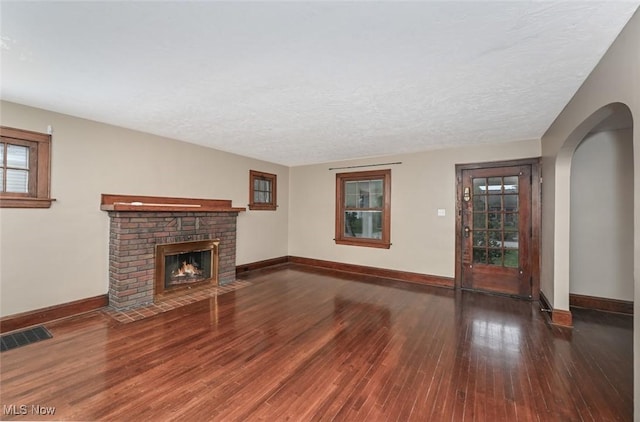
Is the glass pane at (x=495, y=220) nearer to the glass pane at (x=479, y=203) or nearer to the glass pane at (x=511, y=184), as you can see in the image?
the glass pane at (x=479, y=203)

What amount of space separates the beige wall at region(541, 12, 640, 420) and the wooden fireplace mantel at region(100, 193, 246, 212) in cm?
457

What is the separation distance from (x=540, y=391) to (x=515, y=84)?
8.14ft

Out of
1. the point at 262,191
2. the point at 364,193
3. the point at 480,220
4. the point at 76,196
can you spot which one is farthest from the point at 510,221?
the point at 76,196

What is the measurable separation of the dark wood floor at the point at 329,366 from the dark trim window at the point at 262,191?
103 inches

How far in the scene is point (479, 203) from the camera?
4.43 meters

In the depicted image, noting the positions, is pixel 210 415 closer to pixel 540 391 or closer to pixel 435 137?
pixel 540 391

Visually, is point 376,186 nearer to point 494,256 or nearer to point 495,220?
point 495,220

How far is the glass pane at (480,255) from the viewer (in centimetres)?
439

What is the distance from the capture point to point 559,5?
1438 millimetres

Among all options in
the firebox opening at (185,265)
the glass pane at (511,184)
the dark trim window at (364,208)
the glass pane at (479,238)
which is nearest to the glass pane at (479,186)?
the glass pane at (511,184)

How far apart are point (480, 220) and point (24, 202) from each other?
6.06m

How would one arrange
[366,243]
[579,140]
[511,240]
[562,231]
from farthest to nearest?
[366,243], [511,240], [562,231], [579,140]

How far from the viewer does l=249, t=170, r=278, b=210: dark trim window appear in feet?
18.4

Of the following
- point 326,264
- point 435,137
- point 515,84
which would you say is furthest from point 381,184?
point 515,84
